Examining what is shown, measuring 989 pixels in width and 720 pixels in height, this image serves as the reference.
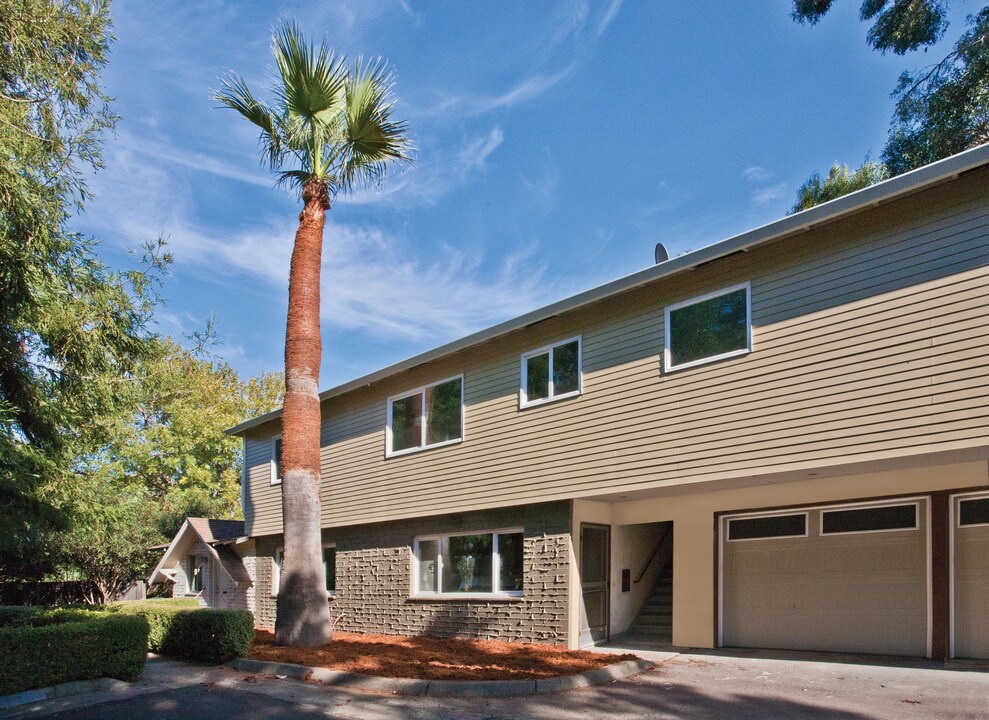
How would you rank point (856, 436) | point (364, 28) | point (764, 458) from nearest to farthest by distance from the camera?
point (856, 436) → point (764, 458) → point (364, 28)

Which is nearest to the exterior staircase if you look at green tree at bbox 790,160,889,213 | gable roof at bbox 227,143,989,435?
gable roof at bbox 227,143,989,435

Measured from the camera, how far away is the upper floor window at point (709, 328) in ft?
34.4

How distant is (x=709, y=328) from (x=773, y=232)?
1.66 m

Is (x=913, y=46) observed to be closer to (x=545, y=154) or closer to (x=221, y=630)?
(x=545, y=154)

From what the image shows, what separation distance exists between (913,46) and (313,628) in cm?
1920

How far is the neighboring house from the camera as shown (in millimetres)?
21703

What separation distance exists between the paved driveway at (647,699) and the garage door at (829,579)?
3.12 ft

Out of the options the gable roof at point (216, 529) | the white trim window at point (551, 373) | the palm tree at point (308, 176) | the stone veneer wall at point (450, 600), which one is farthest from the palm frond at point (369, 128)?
the gable roof at point (216, 529)

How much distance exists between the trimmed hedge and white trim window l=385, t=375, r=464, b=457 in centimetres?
485

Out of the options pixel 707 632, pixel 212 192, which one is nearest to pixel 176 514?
pixel 212 192

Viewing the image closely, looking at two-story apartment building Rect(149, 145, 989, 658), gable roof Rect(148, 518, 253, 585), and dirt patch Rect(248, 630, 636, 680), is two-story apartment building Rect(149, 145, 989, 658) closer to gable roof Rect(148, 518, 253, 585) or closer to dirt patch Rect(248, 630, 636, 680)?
dirt patch Rect(248, 630, 636, 680)

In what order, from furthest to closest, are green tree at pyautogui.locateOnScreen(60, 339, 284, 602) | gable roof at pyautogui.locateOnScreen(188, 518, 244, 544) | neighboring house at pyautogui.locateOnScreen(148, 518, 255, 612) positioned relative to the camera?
green tree at pyautogui.locateOnScreen(60, 339, 284, 602), gable roof at pyautogui.locateOnScreen(188, 518, 244, 544), neighboring house at pyautogui.locateOnScreen(148, 518, 255, 612)

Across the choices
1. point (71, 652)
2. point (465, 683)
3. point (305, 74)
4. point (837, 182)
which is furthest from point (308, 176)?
point (837, 182)

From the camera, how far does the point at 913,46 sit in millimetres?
19203
